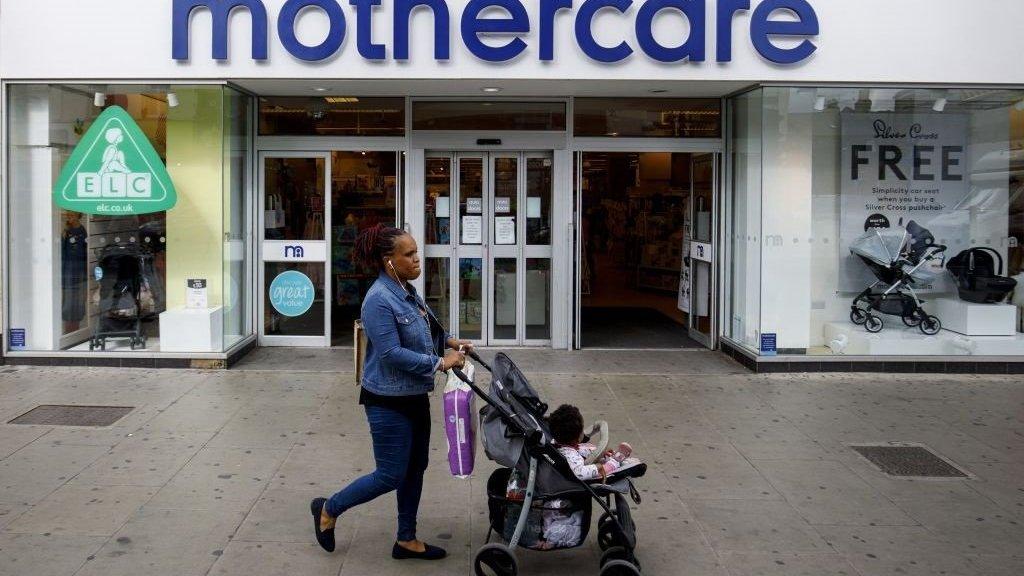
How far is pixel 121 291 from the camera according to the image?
10.5 meters

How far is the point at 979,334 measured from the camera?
34.5 ft

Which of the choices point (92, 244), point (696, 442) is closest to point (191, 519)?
point (696, 442)

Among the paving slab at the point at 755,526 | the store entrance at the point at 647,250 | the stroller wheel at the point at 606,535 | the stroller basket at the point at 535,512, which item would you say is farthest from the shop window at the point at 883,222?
the stroller basket at the point at 535,512

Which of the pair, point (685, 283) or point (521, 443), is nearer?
point (521, 443)

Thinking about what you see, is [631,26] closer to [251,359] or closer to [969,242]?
[969,242]

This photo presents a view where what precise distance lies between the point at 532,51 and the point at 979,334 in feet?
18.2

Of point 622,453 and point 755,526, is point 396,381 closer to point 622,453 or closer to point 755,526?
point 622,453

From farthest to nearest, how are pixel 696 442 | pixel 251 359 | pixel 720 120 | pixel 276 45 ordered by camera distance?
pixel 720 120, pixel 251 359, pixel 276 45, pixel 696 442

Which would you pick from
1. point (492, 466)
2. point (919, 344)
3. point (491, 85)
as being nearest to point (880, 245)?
point (919, 344)

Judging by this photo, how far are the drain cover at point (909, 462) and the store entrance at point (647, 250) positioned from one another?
14.0 ft

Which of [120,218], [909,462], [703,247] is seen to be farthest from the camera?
[703,247]

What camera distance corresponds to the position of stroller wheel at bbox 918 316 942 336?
10.6m

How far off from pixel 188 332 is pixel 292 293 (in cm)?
147

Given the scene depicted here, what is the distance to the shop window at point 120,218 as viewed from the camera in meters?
10.2
